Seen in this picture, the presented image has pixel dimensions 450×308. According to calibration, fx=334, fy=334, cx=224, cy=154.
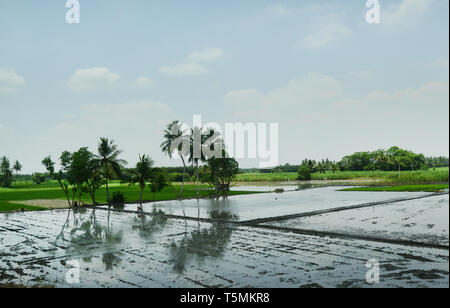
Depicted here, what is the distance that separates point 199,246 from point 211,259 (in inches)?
77.1

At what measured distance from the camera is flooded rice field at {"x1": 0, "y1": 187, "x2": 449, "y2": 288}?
755cm

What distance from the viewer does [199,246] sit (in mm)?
11320

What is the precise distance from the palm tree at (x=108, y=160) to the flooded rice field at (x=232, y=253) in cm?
1413

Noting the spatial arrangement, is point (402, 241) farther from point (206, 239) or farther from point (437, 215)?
point (437, 215)

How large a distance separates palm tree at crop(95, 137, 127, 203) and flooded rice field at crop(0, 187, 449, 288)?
14134 millimetres

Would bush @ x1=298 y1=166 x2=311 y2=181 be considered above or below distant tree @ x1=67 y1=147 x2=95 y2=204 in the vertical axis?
below

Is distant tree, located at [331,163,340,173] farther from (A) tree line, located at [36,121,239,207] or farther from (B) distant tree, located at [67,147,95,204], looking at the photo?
(B) distant tree, located at [67,147,95,204]

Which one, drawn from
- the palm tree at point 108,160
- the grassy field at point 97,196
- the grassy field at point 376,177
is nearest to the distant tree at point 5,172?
the grassy field at point 97,196

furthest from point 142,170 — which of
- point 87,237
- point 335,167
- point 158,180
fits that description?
point 335,167

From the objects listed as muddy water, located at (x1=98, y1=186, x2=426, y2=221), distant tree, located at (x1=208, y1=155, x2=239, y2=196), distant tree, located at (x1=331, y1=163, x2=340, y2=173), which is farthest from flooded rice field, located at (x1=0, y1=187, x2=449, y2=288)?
distant tree, located at (x1=331, y1=163, x2=340, y2=173)

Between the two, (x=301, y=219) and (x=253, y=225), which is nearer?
(x=253, y=225)
